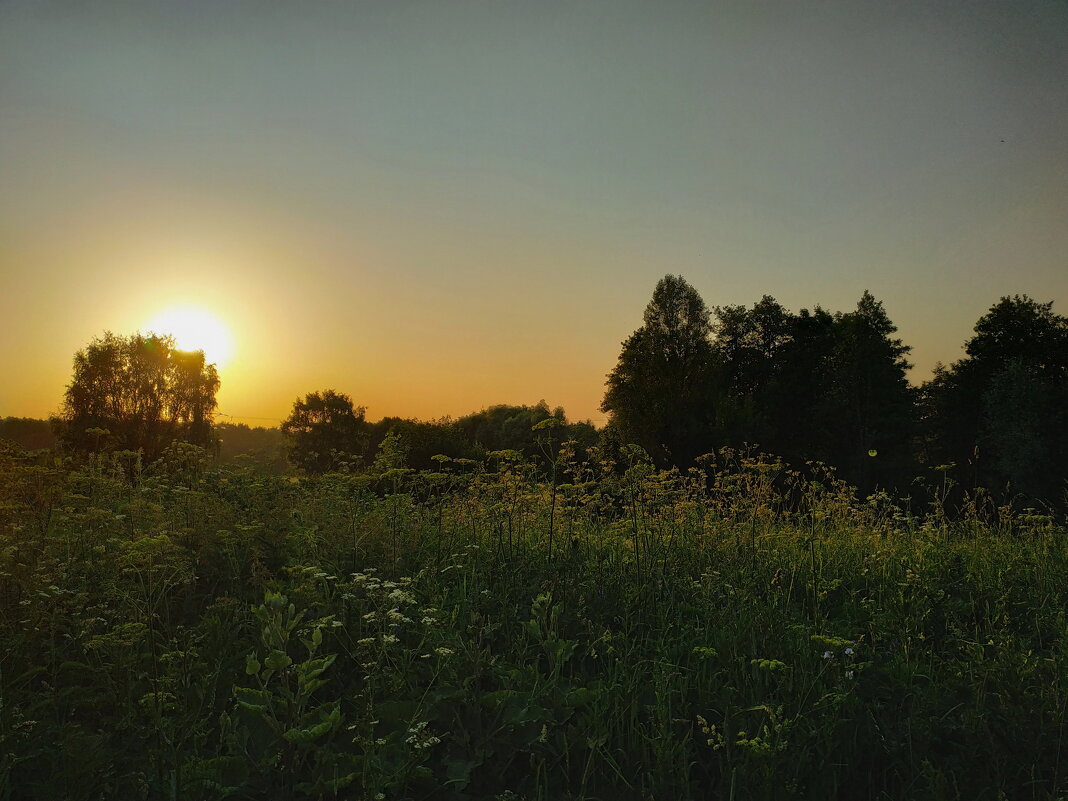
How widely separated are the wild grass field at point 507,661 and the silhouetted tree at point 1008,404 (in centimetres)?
3134

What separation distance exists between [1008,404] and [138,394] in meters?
48.2

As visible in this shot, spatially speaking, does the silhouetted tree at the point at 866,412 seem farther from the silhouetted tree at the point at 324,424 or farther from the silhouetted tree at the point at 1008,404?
the silhouetted tree at the point at 324,424

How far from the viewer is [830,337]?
1571 inches

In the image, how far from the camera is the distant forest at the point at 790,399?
1292 inches

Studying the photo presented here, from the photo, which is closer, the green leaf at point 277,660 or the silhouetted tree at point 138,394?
the green leaf at point 277,660

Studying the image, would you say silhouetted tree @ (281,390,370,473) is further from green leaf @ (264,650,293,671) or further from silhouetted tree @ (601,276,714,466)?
green leaf @ (264,650,293,671)

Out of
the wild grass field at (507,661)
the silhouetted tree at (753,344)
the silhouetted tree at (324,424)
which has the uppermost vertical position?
the silhouetted tree at (753,344)

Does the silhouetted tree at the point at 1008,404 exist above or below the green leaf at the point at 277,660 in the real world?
above

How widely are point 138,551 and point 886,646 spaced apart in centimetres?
463

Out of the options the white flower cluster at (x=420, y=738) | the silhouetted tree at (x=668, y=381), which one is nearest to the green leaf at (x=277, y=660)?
the white flower cluster at (x=420, y=738)

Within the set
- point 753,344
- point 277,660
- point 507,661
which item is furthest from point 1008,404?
point 277,660

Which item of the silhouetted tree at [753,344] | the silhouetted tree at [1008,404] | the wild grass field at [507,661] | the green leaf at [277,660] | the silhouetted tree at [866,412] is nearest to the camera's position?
the green leaf at [277,660]

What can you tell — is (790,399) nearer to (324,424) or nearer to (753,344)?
(753,344)

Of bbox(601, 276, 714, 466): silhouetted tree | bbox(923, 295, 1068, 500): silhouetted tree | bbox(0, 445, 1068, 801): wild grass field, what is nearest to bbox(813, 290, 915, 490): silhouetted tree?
bbox(923, 295, 1068, 500): silhouetted tree
